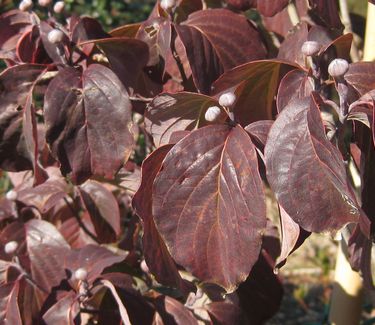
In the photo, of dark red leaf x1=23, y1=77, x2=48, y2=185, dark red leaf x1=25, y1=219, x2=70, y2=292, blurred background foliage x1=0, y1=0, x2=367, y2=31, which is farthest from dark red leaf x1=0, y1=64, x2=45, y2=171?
blurred background foliage x1=0, y1=0, x2=367, y2=31

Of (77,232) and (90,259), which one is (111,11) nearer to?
(77,232)

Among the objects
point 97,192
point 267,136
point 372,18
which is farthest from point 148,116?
point 372,18

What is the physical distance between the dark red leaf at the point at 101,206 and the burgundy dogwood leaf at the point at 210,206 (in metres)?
0.60

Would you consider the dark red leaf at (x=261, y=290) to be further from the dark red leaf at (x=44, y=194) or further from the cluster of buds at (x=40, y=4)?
the cluster of buds at (x=40, y=4)

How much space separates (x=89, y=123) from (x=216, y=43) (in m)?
0.30

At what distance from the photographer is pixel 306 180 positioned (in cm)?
91

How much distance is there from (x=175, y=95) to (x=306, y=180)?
0.28 m

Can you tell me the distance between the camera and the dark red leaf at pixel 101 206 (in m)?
1.58

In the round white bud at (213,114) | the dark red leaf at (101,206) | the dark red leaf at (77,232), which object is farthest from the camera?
the dark red leaf at (77,232)

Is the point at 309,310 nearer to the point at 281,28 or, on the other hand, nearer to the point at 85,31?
the point at 281,28

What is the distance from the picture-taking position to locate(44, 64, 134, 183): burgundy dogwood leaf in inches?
43.8

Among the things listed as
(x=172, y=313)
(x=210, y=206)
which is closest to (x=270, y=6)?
(x=210, y=206)

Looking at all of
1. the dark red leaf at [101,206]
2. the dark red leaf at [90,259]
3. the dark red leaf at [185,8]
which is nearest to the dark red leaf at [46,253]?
the dark red leaf at [90,259]

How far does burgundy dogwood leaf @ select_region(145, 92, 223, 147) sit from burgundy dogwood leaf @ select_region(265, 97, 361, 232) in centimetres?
21
